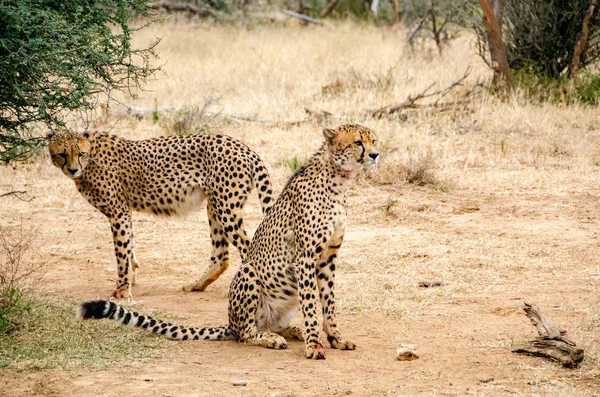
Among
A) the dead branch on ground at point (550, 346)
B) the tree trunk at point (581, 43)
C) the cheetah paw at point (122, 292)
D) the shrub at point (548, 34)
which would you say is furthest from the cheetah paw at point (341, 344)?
the shrub at point (548, 34)

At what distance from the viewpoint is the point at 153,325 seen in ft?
18.7

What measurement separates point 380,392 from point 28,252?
437 cm

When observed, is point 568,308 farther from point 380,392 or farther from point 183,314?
point 183,314

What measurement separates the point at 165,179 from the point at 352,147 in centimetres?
210

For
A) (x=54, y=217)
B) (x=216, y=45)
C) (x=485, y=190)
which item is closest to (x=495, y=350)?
(x=485, y=190)

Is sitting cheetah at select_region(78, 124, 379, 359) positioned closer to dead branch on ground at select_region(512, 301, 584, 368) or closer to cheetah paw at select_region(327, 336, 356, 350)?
cheetah paw at select_region(327, 336, 356, 350)

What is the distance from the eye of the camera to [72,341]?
5656 millimetres

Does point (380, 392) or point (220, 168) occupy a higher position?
point (220, 168)

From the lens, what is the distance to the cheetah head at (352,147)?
548 centimetres

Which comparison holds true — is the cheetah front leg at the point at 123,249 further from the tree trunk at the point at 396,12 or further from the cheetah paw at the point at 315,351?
the tree trunk at the point at 396,12

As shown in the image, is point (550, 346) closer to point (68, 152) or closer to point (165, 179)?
point (165, 179)

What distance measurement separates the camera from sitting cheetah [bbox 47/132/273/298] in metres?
6.95

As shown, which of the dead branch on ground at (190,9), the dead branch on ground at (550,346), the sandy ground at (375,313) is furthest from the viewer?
the dead branch on ground at (190,9)

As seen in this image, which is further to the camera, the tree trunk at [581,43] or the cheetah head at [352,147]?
the tree trunk at [581,43]
